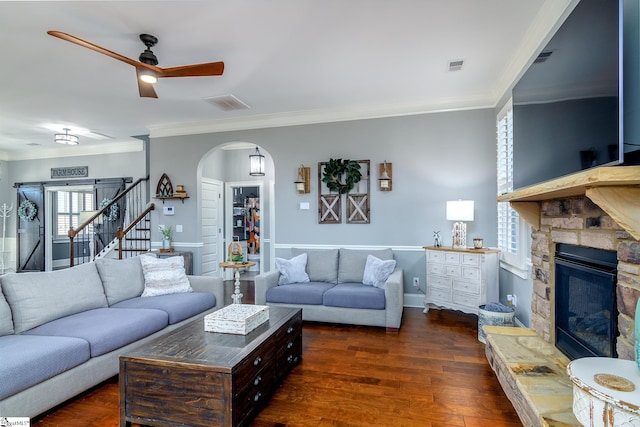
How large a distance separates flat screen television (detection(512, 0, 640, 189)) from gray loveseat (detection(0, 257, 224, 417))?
325 cm

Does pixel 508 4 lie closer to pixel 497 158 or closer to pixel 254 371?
pixel 497 158

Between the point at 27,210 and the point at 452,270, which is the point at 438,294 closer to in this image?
the point at 452,270

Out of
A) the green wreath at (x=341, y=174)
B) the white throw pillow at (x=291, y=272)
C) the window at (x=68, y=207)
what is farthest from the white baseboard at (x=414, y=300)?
the window at (x=68, y=207)

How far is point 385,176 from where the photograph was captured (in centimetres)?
459

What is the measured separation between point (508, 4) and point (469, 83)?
4.96 ft

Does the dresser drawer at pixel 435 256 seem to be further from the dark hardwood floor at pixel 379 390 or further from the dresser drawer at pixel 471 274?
the dark hardwood floor at pixel 379 390

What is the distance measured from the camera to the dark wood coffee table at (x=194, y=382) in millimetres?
1816

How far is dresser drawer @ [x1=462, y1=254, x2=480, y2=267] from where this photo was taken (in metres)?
3.73

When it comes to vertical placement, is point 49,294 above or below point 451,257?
below

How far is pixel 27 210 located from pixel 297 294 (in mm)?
7571

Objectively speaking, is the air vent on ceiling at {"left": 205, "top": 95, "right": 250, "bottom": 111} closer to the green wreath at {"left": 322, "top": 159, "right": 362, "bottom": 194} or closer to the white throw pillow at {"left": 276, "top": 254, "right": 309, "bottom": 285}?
the green wreath at {"left": 322, "top": 159, "right": 362, "bottom": 194}

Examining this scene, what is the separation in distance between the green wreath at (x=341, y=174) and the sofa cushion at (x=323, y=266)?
95 centimetres

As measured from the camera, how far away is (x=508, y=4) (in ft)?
8.02

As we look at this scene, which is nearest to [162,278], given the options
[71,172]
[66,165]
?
[71,172]
